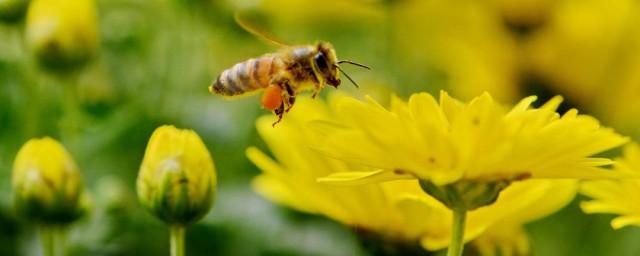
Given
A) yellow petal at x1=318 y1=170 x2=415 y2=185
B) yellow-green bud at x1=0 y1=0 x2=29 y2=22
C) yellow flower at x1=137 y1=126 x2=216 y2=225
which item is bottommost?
yellow petal at x1=318 y1=170 x2=415 y2=185

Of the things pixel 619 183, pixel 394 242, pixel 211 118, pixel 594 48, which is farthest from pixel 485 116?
pixel 594 48

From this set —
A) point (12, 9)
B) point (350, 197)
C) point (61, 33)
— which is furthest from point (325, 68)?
point (12, 9)

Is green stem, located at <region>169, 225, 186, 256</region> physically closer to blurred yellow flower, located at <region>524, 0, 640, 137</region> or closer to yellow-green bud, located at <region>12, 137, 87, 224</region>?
yellow-green bud, located at <region>12, 137, 87, 224</region>

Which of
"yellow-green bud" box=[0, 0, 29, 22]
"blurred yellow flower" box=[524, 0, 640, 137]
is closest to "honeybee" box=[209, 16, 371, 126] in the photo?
"yellow-green bud" box=[0, 0, 29, 22]

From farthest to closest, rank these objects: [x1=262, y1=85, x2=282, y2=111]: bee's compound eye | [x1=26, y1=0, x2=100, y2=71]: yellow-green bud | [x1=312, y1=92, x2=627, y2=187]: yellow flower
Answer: [x1=26, y1=0, x2=100, y2=71]: yellow-green bud
[x1=262, y1=85, x2=282, y2=111]: bee's compound eye
[x1=312, y1=92, x2=627, y2=187]: yellow flower

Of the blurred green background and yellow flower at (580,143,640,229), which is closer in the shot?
yellow flower at (580,143,640,229)

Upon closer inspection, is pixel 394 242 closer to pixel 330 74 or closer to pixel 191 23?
pixel 330 74

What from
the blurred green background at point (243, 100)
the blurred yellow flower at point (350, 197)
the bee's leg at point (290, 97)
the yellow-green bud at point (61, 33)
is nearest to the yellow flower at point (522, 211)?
the blurred yellow flower at point (350, 197)

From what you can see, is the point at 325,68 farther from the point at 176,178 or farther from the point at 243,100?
the point at 243,100

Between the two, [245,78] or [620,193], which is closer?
[620,193]
